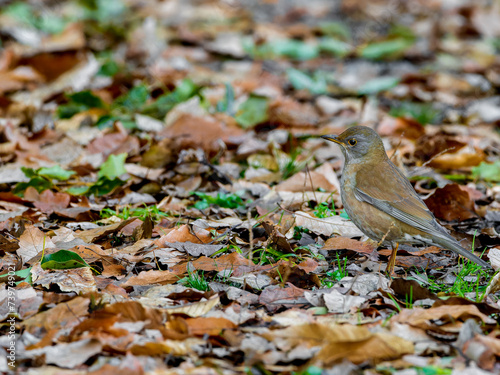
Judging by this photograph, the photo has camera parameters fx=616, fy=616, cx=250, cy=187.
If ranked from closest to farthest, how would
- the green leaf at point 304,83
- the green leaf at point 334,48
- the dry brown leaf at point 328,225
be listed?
the dry brown leaf at point 328,225 < the green leaf at point 304,83 < the green leaf at point 334,48

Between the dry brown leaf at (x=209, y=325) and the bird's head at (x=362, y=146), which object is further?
the bird's head at (x=362, y=146)

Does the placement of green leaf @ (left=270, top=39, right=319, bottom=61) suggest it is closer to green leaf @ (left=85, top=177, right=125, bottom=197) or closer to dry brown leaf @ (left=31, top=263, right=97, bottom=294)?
green leaf @ (left=85, top=177, right=125, bottom=197)

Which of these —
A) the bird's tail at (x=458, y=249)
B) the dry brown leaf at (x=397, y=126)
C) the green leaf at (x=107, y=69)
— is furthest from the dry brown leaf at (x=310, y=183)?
the green leaf at (x=107, y=69)

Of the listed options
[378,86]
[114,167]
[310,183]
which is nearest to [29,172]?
[114,167]

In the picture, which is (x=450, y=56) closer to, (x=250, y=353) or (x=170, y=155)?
(x=170, y=155)

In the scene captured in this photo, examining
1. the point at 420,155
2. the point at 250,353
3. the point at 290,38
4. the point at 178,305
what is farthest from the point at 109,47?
the point at 250,353

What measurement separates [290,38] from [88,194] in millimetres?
7377

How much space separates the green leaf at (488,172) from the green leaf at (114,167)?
3.76 m

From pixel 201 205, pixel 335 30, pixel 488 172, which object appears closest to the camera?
pixel 201 205

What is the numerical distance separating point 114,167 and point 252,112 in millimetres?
2474

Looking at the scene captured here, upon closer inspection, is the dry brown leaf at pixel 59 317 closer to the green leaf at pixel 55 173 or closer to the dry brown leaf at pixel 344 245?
the dry brown leaf at pixel 344 245

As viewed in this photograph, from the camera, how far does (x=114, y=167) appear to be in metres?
6.28

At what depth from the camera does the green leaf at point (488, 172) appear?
664 cm

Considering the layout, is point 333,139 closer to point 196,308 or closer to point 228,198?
point 228,198
